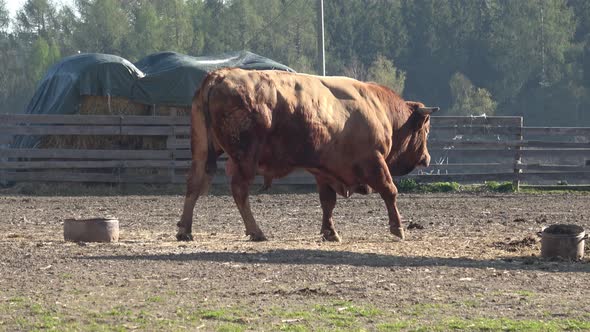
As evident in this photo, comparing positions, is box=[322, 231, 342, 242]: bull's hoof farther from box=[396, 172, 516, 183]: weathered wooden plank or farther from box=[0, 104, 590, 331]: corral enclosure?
box=[396, 172, 516, 183]: weathered wooden plank

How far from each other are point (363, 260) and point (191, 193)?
2752 mm

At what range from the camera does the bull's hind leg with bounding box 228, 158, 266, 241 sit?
A: 12875 millimetres

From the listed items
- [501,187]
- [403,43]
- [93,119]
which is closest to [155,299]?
[93,119]

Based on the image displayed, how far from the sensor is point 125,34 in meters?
74.1

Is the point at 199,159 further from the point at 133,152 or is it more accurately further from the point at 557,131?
the point at 557,131

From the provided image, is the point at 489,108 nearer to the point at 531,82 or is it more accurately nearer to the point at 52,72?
the point at 531,82

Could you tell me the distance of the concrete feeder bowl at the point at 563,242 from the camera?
1172cm

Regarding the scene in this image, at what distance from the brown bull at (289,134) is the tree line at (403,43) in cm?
5514

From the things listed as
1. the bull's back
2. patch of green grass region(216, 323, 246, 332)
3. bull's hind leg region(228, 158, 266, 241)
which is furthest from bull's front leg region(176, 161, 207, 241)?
patch of green grass region(216, 323, 246, 332)

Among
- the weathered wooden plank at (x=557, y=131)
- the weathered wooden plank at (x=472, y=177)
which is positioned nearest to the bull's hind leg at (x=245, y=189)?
the weathered wooden plank at (x=472, y=177)

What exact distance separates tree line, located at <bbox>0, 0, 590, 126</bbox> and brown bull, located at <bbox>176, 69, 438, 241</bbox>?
55.1 m

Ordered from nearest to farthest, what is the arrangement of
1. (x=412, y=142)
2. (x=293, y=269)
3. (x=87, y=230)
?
(x=293, y=269) → (x=87, y=230) → (x=412, y=142)

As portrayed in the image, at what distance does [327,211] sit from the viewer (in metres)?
14.0

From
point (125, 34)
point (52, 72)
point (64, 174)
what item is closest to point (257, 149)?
point (64, 174)
